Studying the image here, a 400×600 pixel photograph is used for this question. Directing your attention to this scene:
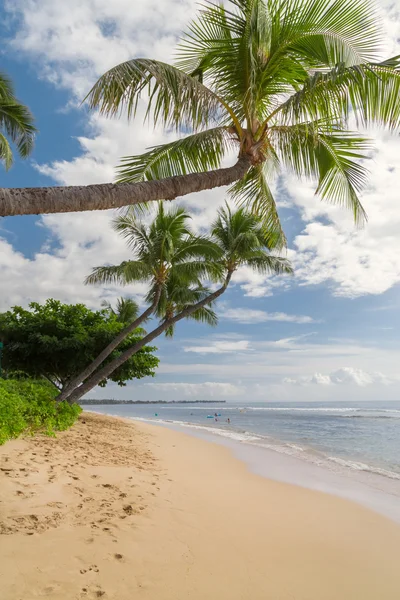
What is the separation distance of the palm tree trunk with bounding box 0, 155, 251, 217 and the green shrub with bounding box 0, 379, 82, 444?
613cm

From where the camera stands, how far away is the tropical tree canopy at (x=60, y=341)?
57.3 ft

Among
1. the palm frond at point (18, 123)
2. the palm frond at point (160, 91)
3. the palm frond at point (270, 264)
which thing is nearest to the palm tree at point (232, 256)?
the palm frond at point (270, 264)

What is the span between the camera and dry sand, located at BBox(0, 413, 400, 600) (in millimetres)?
3504

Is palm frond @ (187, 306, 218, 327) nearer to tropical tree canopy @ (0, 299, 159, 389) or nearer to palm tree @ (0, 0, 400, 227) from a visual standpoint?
tropical tree canopy @ (0, 299, 159, 389)

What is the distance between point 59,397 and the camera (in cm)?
1473

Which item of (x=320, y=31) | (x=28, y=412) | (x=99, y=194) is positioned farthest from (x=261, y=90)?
(x=28, y=412)

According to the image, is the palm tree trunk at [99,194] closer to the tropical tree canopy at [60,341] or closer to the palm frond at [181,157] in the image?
the palm frond at [181,157]

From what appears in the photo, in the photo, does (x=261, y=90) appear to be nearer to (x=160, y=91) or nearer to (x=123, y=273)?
(x=160, y=91)

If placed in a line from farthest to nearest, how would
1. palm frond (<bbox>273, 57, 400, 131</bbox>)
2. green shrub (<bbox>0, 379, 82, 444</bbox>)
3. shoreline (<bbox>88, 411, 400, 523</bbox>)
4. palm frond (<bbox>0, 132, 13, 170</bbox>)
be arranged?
palm frond (<bbox>0, 132, 13, 170</bbox>), green shrub (<bbox>0, 379, 82, 444</bbox>), shoreline (<bbox>88, 411, 400, 523</bbox>), palm frond (<bbox>273, 57, 400, 131</bbox>)

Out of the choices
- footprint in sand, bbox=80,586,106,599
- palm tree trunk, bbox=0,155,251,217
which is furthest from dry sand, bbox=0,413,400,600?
palm tree trunk, bbox=0,155,251,217

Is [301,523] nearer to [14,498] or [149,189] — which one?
[14,498]

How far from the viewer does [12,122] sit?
583 inches

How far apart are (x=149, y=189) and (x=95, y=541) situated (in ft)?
11.2

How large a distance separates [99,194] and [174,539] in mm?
3516
